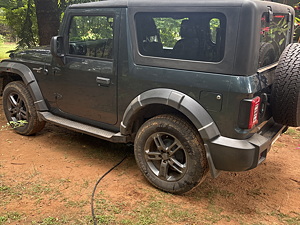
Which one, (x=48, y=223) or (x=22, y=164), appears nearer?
(x=48, y=223)

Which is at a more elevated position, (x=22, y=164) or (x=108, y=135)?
(x=108, y=135)

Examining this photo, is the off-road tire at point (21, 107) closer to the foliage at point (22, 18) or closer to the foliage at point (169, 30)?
the foliage at point (169, 30)

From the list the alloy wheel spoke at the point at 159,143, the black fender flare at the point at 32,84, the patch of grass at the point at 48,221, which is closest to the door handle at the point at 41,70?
the black fender flare at the point at 32,84

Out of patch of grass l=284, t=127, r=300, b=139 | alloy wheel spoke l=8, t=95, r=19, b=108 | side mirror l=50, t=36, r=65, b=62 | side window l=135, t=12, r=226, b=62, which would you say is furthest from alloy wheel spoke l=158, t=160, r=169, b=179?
patch of grass l=284, t=127, r=300, b=139

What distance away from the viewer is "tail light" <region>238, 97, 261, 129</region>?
283cm

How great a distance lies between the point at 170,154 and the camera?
3352mm

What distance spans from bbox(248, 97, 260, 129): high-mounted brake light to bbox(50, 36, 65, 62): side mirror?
2.53 metres

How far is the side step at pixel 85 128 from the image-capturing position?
377cm

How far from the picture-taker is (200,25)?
10.0 ft

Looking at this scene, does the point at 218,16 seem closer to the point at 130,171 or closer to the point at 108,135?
the point at 108,135

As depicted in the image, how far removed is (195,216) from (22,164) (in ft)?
7.60

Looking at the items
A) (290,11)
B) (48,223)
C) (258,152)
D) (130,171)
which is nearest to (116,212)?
(48,223)

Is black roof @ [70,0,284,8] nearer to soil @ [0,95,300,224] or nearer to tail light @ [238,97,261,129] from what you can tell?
tail light @ [238,97,261,129]

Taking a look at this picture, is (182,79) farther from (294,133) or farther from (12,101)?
(294,133)
